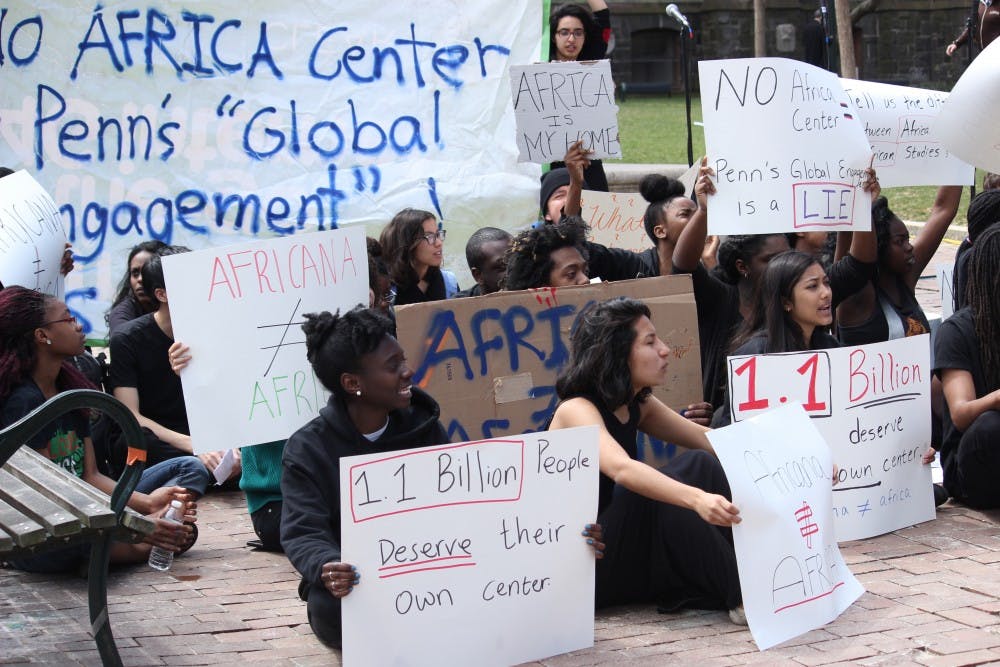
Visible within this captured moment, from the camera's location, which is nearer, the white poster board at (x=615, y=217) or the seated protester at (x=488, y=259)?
the seated protester at (x=488, y=259)

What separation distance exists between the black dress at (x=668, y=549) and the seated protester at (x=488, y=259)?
1.90 m

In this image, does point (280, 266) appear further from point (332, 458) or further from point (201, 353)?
point (332, 458)

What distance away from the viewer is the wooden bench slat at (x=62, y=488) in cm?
360

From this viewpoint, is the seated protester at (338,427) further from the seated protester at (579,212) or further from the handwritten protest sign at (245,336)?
the seated protester at (579,212)

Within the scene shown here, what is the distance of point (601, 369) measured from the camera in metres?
4.50

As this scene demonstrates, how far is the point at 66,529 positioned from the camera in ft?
11.5

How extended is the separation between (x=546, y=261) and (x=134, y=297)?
2388mm

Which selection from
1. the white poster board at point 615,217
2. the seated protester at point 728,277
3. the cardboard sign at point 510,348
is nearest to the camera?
the cardboard sign at point 510,348

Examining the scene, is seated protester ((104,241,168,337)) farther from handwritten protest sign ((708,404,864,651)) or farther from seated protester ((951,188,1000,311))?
seated protester ((951,188,1000,311))

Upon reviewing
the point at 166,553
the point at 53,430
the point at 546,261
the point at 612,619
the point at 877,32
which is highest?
the point at 877,32

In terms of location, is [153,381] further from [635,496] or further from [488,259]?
[635,496]

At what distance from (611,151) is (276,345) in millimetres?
2981

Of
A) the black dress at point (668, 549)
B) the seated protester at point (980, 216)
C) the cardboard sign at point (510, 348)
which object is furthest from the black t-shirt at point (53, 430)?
the seated protester at point (980, 216)

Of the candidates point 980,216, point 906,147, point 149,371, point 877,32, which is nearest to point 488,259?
point 149,371
